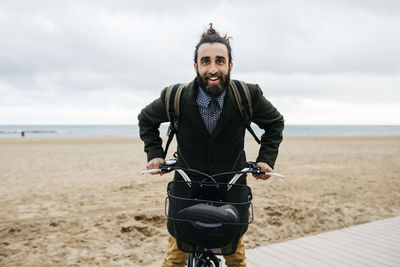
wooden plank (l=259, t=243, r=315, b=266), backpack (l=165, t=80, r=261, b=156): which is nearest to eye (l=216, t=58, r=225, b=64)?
backpack (l=165, t=80, r=261, b=156)

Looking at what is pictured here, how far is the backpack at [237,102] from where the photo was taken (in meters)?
2.13

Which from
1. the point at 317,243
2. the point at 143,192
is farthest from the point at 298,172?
Result: the point at 317,243

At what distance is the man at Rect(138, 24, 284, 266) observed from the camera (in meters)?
2.10

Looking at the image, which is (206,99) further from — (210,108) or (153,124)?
(153,124)

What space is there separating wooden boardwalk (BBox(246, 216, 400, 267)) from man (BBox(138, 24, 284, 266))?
5.60 ft

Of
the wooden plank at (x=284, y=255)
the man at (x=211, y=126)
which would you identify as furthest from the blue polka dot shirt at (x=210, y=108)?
the wooden plank at (x=284, y=255)

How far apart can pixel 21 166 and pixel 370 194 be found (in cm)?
1295

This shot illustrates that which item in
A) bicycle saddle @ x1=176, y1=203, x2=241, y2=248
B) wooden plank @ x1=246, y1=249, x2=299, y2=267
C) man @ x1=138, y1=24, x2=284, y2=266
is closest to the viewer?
bicycle saddle @ x1=176, y1=203, x2=241, y2=248

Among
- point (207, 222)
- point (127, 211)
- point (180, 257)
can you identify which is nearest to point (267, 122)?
point (207, 222)

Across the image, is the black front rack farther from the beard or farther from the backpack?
the beard

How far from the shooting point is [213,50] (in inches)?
78.4

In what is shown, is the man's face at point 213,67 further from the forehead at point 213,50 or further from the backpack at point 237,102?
the backpack at point 237,102

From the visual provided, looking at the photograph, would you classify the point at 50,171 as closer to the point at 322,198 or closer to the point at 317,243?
the point at 322,198

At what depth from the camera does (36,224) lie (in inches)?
215
